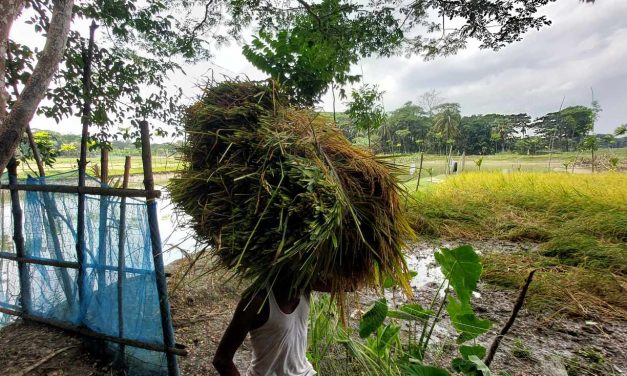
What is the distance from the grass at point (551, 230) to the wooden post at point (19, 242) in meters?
3.78

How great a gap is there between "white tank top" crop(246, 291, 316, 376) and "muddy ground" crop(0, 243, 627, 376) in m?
1.39

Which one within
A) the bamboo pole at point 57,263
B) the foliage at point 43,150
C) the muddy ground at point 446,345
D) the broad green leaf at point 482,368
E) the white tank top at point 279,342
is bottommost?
the muddy ground at point 446,345

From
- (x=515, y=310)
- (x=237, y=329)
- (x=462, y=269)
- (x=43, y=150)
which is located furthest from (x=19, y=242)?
(x=515, y=310)

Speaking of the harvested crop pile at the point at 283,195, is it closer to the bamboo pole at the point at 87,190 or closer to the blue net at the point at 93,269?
the bamboo pole at the point at 87,190

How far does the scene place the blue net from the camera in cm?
232

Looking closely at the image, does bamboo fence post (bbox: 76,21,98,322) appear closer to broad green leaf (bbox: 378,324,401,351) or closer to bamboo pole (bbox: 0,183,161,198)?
bamboo pole (bbox: 0,183,161,198)

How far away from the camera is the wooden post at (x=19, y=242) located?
297 cm

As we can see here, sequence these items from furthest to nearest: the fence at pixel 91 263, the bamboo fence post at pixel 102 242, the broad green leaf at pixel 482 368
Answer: the bamboo fence post at pixel 102 242 < the fence at pixel 91 263 < the broad green leaf at pixel 482 368

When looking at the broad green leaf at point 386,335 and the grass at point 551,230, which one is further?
the grass at point 551,230

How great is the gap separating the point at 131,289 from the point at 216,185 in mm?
1909

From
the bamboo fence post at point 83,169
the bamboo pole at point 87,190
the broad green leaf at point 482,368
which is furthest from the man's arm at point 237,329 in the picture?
the bamboo fence post at point 83,169

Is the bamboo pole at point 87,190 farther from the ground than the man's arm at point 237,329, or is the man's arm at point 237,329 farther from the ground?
the bamboo pole at point 87,190

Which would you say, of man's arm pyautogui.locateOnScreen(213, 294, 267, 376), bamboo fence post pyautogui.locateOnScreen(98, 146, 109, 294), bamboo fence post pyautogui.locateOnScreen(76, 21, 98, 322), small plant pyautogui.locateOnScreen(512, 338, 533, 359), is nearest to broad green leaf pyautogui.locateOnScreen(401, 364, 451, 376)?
man's arm pyautogui.locateOnScreen(213, 294, 267, 376)

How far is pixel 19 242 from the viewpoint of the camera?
3.01 m
